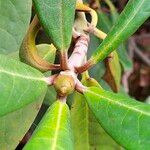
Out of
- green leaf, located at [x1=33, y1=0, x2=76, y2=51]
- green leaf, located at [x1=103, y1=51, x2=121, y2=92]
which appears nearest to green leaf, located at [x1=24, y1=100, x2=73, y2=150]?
green leaf, located at [x1=33, y1=0, x2=76, y2=51]

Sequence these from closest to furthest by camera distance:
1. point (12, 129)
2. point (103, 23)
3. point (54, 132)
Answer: point (54, 132) < point (12, 129) < point (103, 23)

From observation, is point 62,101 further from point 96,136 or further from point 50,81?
point 96,136

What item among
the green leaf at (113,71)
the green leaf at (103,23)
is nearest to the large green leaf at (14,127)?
the green leaf at (113,71)

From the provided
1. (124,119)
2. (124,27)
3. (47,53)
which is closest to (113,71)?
(47,53)

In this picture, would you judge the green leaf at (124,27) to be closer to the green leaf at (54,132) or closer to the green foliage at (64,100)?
the green foliage at (64,100)

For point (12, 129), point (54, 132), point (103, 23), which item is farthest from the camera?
point (103, 23)

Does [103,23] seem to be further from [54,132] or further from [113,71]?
[54,132]

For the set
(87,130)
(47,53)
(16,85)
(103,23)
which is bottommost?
(103,23)
